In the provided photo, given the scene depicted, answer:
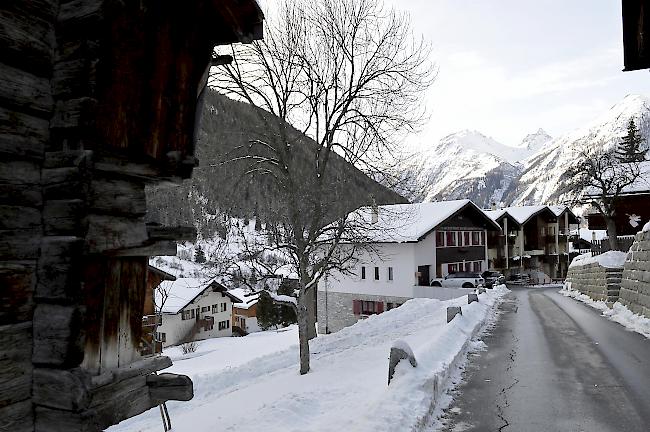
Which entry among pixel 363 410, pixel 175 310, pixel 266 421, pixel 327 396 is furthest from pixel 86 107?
pixel 175 310

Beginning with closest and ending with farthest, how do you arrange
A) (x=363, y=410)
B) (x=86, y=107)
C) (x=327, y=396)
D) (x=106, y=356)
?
(x=86, y=107)
(x=106, y=356)
(x=363, y=410)
(x=327, y=396)

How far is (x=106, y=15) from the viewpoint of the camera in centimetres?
299

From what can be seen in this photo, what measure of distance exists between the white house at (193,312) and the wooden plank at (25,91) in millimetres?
42958

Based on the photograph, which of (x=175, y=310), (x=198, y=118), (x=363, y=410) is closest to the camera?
(x=198, y=118)

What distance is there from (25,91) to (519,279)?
56.8 metres

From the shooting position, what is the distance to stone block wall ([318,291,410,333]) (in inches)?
1531

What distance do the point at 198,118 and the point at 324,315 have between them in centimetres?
3834

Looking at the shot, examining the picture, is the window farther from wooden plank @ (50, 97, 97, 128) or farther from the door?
wooden plank @ (50, 97, 97, 128)

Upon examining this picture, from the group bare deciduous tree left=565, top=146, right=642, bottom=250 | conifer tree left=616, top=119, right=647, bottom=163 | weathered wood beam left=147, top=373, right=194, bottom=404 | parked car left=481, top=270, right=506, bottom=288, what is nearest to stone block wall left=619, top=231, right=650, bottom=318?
weathered wood beam left=147, top=373, right=194, bottom=404

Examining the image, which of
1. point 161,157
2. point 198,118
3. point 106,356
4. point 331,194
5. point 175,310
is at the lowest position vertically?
point 175,310

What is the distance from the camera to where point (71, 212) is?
113 inches

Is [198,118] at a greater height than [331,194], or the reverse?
[331,194]

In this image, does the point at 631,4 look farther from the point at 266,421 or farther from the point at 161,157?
the point at 266,421

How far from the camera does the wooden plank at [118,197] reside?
124 inches
